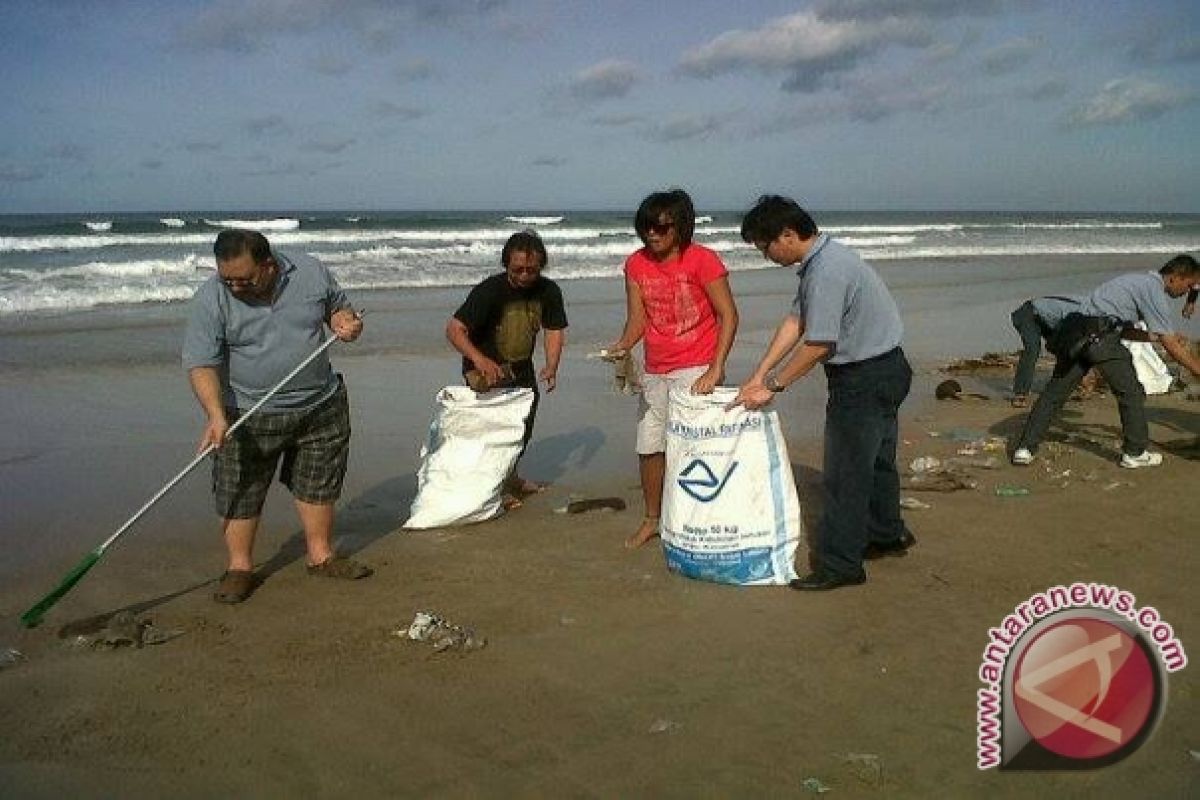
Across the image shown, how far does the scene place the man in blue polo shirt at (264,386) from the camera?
375cm

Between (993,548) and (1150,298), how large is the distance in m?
2.21

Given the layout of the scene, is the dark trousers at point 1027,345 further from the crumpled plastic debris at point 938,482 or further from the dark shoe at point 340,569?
the dark shoe at point 340,569

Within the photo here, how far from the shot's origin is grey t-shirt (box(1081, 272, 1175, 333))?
18.3 feet

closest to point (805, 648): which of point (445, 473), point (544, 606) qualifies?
point (544, 606)

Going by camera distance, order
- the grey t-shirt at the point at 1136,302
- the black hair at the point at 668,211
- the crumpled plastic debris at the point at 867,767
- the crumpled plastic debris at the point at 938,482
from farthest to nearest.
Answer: the grey t-shirt at the point at 1136,302 < the crumpled plastic debris at the point at 938,482 < the black hair at the point at 668,211 < the crumpled plastic debris at the point at 867,767

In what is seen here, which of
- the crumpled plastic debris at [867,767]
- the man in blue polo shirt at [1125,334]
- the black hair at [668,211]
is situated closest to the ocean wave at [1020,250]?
the man in blue polo shirt at [1125,334]

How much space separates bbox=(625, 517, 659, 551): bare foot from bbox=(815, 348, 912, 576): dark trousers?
85 cm

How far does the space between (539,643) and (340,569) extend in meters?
1.13

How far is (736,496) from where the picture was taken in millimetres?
3939

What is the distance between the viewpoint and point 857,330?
3801 millimetres

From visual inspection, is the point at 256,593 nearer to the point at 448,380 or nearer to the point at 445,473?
→ the point at 445,473
